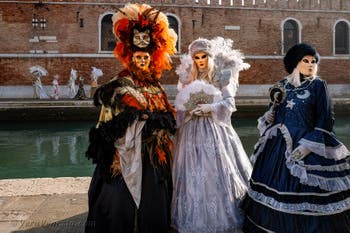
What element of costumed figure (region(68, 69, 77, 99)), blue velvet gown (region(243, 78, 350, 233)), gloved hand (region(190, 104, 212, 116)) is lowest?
blue velvet gown (region(243, 78, 350, 233))

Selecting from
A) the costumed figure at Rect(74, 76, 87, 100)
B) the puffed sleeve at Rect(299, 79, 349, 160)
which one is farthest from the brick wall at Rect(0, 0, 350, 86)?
the puffed sleeve at Rect(299, 79, 349, 160)

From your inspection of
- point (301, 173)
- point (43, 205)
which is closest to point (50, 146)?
point (43, 205)

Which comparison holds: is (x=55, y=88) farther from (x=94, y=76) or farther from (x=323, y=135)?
(x=323, y=135)

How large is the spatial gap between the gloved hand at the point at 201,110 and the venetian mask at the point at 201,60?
37 centimetres

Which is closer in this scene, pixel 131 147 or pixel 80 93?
pixel 131 147

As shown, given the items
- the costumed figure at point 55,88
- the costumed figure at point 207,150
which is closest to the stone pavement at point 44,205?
the costumed figure at point 207,150

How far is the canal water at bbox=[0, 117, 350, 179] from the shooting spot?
8141 mm

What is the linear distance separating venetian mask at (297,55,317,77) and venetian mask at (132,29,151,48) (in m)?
1.18

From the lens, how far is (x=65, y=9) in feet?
60.1

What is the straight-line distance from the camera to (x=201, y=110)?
306 centimetres

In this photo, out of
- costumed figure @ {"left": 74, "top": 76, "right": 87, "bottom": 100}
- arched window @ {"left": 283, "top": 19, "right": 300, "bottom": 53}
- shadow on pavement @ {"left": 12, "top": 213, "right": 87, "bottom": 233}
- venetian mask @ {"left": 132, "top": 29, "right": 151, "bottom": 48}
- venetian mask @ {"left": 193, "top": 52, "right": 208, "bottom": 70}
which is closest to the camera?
venetian mask @ {"left": 132, "top": 29, "right": 151, "bottom": 48}

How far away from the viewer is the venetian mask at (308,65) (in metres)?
2.98

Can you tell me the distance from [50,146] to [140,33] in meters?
8.29

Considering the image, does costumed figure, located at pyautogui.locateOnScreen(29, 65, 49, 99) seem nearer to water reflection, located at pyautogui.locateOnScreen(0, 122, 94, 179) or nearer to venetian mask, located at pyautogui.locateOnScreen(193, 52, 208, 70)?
water reflection, located at pyautogui.locateOnScreen(0, 122, 94, 179)
